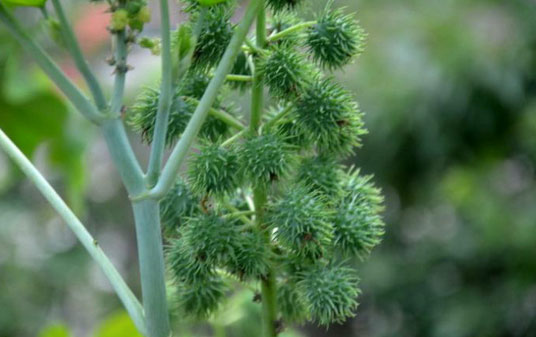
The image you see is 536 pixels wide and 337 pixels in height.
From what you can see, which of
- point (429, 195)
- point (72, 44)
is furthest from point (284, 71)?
point (429, 195)

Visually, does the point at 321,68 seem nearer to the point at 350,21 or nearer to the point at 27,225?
the point at 350,21

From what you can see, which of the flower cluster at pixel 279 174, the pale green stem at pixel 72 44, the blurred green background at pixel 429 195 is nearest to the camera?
the pale green stem at pixel 72 44

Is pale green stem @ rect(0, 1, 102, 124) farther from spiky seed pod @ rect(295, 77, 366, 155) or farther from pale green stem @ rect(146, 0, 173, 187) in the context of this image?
spiky seed pod @ rect(295, 77, 366, 155)

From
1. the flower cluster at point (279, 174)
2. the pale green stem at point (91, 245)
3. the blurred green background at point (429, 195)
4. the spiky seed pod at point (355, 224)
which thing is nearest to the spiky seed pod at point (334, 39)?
the flower cluster at point (279, 174)

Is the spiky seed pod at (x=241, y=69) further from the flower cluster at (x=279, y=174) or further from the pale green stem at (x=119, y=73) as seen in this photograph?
the pale green stem at (x=119, y=73)

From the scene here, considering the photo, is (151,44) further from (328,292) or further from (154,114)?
(328,292)

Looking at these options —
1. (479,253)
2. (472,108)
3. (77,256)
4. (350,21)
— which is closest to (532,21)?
(472,108)

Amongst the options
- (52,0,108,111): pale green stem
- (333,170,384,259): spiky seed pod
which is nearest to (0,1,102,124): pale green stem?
(52,0,108,111): pale green stem
